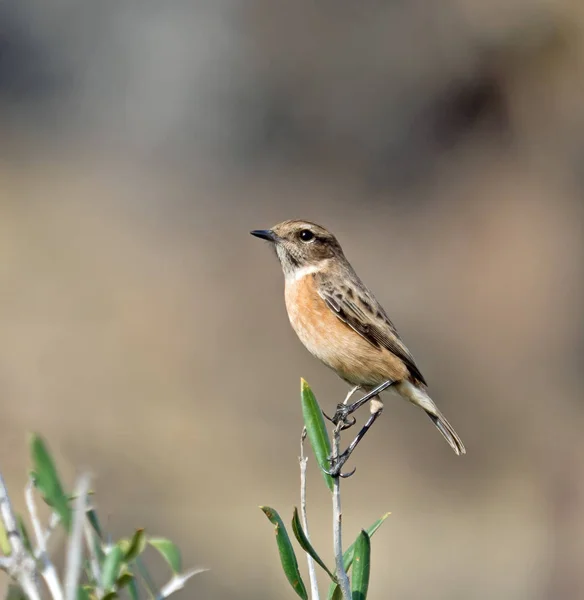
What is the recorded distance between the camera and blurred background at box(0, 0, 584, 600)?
12375 mm

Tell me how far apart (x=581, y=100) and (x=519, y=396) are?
4.60 meters

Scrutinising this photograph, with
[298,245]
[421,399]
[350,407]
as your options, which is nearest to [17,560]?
[350,407]

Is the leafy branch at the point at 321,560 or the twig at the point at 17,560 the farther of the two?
the leafy branch at the point at 321,560

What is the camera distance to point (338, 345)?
497 centimetres

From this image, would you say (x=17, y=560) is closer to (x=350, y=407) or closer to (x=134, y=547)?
(x=134, y=547)

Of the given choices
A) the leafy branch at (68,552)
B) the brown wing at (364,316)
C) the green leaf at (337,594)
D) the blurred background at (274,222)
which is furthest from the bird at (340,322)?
the blurred background at (274,222)

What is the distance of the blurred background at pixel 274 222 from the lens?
12375 millimetres

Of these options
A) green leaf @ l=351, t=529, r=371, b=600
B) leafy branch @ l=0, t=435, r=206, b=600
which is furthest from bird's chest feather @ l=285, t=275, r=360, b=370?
leafy branch @ l=0, t=435, r=206, b=600

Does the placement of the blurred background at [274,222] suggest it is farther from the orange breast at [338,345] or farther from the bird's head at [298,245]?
the orange breast at [338,345]

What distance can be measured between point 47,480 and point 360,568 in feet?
3.12

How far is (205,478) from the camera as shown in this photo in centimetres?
1210

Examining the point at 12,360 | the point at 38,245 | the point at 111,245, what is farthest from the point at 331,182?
the point at 12,360

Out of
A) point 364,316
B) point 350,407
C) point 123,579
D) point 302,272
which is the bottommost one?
point 123,579

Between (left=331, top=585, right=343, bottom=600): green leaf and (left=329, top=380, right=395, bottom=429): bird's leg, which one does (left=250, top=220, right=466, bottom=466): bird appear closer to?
(left=329, top=380, right=395, bottom=429): bird's leg
